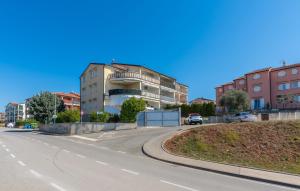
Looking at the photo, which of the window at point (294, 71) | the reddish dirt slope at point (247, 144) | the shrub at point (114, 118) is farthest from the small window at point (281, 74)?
the reddish dirt slope at point (247, 144)

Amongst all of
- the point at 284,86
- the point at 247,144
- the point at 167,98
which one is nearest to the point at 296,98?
the point at 284,86

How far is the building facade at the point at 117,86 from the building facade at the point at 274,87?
14.5m

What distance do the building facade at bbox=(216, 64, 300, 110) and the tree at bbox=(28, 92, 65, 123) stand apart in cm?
3537

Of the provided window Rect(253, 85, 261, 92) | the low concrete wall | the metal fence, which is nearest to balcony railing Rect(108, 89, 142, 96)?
the low concrete wall

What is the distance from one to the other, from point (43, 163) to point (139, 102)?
33.6 metres

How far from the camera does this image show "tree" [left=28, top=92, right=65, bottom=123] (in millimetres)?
72875

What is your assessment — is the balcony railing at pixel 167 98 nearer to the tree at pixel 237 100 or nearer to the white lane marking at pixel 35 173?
the tree at pixel 237 100

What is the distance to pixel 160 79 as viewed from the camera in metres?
80.5

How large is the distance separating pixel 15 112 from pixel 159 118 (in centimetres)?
14849

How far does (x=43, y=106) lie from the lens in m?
73.1

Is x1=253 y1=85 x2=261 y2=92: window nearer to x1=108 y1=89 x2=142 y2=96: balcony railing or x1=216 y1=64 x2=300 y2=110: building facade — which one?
x1=216 y1=64 x2=300 y2=110: building facade

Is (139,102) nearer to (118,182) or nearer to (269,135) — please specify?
(269,135)

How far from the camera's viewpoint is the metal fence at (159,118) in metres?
44.6

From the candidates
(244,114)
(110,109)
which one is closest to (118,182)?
(244,114)
